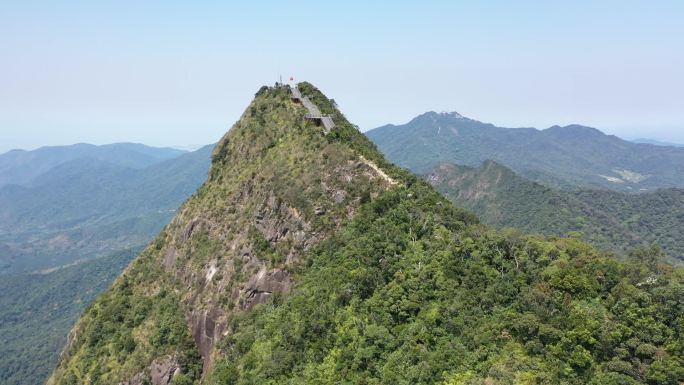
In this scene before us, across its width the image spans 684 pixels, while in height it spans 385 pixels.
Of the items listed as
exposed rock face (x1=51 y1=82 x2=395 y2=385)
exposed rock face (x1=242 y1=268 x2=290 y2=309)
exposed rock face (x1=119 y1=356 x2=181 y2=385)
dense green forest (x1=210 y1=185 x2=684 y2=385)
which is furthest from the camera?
exposed rock face (x1=119 y1=356 x2=181 y2=385)

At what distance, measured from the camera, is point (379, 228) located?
189 ft

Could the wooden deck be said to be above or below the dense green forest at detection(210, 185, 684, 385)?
above

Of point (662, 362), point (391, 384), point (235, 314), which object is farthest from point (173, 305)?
point (662, 362)

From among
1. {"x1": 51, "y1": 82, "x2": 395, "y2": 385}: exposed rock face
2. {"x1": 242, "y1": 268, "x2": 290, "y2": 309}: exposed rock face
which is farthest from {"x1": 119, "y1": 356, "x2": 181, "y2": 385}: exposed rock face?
{"x1": 242, "y1": 268, "x2": 290, "y2": 309}: exposed rock face

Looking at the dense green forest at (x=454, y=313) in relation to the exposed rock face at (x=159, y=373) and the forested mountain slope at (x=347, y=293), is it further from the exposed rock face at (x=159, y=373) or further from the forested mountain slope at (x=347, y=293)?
the exposed rock face at (x=159, y=373)

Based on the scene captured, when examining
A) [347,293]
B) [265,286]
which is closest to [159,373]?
[265,286]

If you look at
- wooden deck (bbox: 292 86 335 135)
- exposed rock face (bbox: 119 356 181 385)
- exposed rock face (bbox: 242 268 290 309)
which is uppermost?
wooden deck (bbox: 292 86 335 135)

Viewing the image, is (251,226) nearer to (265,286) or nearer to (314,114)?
(265,286)

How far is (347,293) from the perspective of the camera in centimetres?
5094

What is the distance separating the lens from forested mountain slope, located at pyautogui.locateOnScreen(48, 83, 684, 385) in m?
36.6

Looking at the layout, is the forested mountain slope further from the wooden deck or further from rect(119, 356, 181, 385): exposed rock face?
the wooden deck

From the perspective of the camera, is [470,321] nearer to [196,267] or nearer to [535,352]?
[535,352]

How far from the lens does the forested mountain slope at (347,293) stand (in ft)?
120

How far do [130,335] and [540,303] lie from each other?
6437 cm
